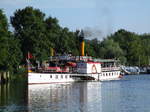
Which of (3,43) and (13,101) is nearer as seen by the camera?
(13,101)

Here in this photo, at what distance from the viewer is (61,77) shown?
105 metres

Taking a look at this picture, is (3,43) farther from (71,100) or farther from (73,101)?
(73,101)

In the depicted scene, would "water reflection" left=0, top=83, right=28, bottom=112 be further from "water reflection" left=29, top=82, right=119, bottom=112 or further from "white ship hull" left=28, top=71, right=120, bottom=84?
"white ship hull" left=28, top=71, right=120, bottom=84

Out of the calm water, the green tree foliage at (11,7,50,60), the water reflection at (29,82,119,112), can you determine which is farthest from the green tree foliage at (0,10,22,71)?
the calm water

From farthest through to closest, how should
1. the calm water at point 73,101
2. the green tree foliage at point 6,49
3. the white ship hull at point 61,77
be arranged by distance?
1. the green tree foliage at point 6,49
2. the white ship hull at point 61,77
3. the calm water at point 73,101

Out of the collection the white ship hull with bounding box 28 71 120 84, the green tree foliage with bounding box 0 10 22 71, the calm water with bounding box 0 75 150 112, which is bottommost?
the calm water with bounding box 0 75 150 112

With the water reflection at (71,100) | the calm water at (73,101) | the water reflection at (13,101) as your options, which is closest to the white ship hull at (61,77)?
the water reflection at (71,100)

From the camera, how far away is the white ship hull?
98.1 meters

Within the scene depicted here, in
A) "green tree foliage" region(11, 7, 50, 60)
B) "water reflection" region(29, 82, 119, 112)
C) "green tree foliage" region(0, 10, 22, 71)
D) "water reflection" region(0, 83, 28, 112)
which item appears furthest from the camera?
"green tree foliage" region(11, 7, 50, 60)

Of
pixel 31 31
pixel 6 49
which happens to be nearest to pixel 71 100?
pixel 6 49

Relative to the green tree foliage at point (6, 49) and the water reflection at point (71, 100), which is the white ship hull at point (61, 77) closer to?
the green tree foliage at point (6, 49)

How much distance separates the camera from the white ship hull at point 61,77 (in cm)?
9812

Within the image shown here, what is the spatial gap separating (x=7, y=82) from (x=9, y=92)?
2756 cm

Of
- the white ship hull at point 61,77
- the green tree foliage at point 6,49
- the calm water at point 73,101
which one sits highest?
the green tree foliage at point 6,49
